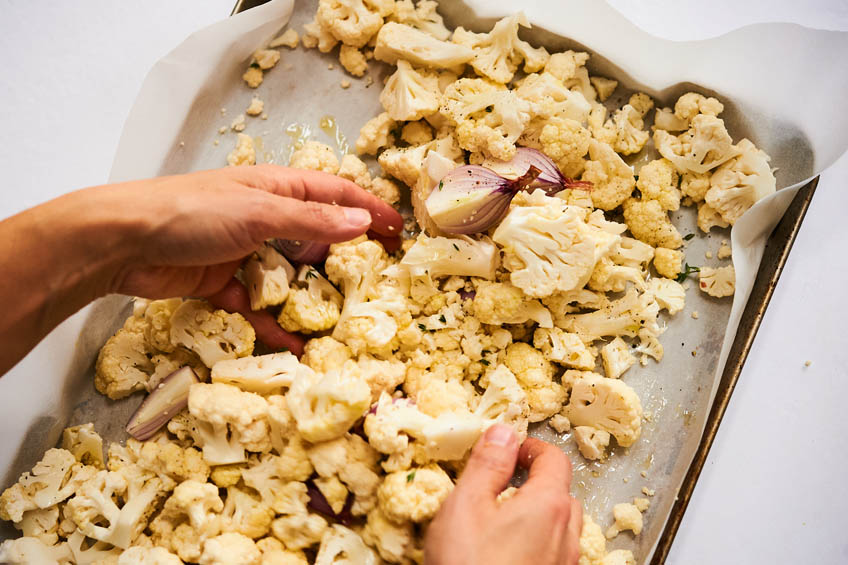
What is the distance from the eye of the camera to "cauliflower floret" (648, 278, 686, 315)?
1.69 metres

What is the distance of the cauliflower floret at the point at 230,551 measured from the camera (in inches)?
57.4

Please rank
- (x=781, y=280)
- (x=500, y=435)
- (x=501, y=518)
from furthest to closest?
(x=781, y=280) → (x=500, y=435) → (x=501, y=518)

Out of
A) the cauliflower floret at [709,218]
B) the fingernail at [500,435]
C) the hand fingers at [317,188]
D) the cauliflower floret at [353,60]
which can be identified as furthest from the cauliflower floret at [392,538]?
the cauliflower floret at [353,60]

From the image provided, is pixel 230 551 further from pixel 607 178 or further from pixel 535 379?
pixel 607 178

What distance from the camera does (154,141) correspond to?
1790mm

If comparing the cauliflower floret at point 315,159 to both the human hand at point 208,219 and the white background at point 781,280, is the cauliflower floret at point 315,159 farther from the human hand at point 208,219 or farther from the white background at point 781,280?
the white background at point 781,280

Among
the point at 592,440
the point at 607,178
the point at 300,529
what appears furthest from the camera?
the point at 607,178

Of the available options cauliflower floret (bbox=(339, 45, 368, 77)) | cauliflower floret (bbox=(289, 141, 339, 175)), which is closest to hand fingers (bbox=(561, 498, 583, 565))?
cauliflower floret (bbox=(289, 141, 339, 175))

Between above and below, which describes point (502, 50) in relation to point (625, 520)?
above

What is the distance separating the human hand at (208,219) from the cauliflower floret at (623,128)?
0.76m

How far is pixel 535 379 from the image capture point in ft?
5.26

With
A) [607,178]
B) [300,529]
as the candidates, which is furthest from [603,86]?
[300,529]

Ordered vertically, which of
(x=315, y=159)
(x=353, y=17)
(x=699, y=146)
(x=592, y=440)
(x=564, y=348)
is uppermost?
(x=353, y=17)

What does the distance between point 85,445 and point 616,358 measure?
150 cm
